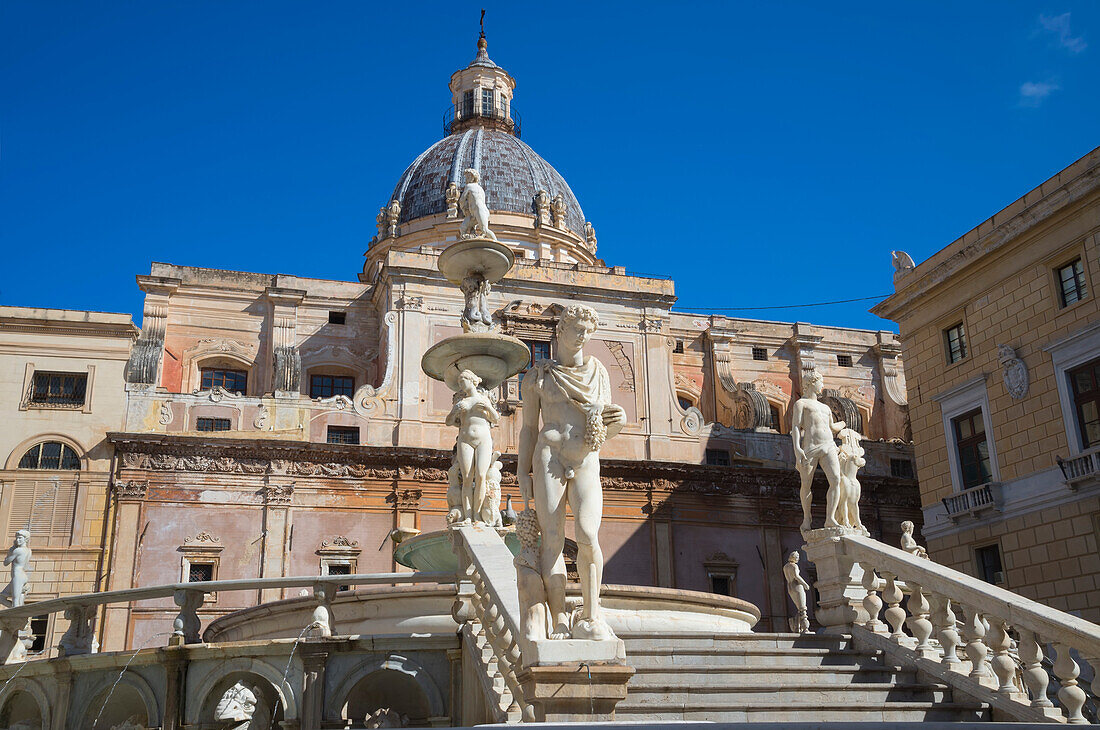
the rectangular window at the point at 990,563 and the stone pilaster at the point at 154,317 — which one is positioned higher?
the stone pilaster at the point at 154,317

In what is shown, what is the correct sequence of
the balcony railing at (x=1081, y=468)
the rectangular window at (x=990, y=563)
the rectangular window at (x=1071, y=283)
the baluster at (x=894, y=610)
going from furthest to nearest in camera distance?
the rectangular window at (x=990, y=563), the rectangular window at (x=1071, y=283), the balcony railing at (x=1081, y=468), the baluster at (x=894, y=610)

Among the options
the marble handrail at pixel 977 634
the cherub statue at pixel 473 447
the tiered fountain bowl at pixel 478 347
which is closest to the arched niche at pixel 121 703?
the cherub statue at pixel 473 447

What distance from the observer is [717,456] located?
33562 millimetres

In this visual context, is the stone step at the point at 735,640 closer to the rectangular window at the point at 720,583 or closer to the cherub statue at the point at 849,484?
the cherub statue at the point at 849,484

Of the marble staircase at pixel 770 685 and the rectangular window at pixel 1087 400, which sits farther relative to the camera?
the rectangular window at pixel 1087 400

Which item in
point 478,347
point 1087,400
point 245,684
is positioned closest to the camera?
point 245,684

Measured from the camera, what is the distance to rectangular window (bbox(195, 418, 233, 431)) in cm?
2930

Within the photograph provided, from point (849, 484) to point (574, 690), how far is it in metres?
5.27

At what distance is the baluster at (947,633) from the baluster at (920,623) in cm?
10

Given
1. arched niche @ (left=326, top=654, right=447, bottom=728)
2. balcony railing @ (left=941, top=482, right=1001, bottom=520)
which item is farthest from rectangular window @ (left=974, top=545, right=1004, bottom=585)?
arched niche @ (left=326, top=654, right=447, bottom=728)

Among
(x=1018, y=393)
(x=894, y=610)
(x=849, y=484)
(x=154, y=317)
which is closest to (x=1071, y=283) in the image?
(x=1018, y=393)

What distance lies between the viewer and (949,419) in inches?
957

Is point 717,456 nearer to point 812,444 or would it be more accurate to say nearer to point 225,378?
point 225,378

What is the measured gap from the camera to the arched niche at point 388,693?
927 centimetres
